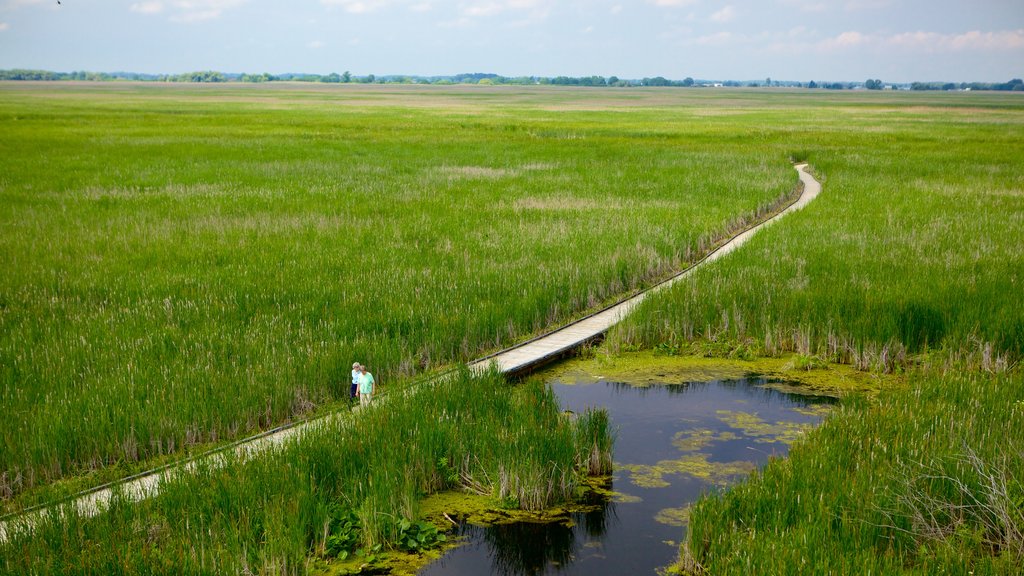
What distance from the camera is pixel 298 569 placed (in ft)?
20.6

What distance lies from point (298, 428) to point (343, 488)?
1445 millimetres

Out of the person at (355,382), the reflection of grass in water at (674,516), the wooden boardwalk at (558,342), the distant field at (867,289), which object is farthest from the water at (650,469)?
the person at (355,382)

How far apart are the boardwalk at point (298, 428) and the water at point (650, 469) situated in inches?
28.9

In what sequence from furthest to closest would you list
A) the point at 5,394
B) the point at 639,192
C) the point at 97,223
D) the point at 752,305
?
the point at 639,192
the point at 97,223
the point at 752,305
the point at 5,394

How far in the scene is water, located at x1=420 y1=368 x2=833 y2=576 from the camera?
6637 millimetres

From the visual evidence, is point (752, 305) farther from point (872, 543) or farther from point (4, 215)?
point (4, 215)

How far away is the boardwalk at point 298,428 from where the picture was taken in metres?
6.48

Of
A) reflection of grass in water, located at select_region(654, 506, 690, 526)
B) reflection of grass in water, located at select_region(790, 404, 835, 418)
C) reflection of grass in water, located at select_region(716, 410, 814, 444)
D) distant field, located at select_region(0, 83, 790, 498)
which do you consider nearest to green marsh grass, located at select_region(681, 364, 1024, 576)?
reflection of grass in water, located at select_region(654, 506, 690, 526)

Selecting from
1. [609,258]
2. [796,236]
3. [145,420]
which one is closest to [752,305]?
[609,258]

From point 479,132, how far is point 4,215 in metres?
37.5

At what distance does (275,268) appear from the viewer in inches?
594

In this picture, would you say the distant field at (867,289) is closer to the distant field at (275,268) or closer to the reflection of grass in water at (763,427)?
the distant field at (275,268)

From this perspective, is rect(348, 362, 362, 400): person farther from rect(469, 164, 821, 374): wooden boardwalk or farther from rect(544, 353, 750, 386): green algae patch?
rect(544, 353, 750, 386): green algae patch

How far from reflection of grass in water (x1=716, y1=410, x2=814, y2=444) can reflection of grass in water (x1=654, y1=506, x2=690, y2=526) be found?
6.28ft
